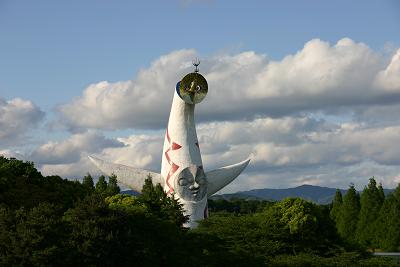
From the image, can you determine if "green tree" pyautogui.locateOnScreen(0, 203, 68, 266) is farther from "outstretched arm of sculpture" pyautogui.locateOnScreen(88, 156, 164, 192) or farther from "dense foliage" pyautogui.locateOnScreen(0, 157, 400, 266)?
"outstretched arm of sculpture" pyautogui.locateOnScreen(88, 156, 164, 192)

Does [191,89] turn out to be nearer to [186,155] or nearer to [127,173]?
[186,155]

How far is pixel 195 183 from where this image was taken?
1593 inches

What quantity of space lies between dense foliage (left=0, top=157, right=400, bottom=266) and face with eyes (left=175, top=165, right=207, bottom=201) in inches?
45.7

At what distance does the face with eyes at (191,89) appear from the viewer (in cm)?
3984

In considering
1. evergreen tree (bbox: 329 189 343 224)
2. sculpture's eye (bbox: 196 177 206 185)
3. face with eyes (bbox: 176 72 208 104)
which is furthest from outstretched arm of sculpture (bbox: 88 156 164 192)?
evergreen tree (bbox: 329 189 343 224)

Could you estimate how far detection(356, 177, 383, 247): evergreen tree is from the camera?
191ft

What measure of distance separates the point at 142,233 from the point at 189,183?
1234 centimetres

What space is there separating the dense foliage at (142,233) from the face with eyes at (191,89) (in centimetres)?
476

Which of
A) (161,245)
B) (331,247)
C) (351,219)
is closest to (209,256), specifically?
(161,245)

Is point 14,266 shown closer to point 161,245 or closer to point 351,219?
point 161,245

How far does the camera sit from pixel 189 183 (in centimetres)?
4044

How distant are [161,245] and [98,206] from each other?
8.98 ft

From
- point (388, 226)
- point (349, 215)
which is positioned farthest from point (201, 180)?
point (349, 215)

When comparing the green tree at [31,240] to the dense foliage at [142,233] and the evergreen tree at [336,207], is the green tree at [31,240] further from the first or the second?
the evergreen tree at [336,207]
